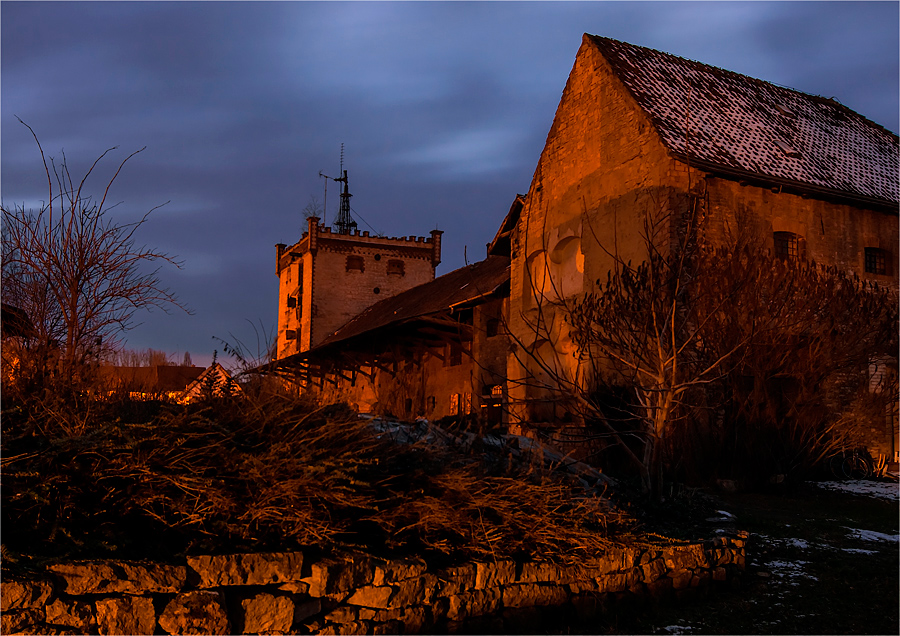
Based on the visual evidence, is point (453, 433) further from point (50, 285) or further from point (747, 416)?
point (747, 416)

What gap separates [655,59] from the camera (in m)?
19.7

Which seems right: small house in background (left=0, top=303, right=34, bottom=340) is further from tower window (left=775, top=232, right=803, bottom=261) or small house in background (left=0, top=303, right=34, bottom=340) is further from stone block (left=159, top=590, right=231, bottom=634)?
tower window (left=775, top=232, right=803, bottom=261)

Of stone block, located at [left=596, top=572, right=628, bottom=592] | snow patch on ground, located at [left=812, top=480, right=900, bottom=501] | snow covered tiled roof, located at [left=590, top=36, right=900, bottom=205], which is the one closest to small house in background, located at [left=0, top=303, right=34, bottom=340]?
stone block, located at [left=596, top=572, right=628, bottom=592]

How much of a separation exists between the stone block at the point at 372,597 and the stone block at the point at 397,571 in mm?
48

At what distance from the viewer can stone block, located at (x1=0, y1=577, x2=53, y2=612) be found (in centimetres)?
456

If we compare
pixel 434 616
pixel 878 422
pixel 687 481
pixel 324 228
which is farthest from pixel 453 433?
pixel 324 228

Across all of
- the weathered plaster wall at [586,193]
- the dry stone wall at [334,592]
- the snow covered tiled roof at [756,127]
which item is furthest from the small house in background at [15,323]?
the snow covered tiled roof at [756,127]

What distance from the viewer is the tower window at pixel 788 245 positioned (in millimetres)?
16469

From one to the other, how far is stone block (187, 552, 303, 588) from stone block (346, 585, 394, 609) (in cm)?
44

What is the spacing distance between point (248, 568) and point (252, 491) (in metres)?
0.56

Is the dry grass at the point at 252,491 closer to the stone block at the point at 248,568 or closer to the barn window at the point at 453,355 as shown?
the stone block at the point at 248,568

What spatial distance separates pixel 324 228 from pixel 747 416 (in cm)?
3215

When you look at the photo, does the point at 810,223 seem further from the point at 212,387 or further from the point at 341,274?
the point at 341,274

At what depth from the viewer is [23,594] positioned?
4.60 metres
